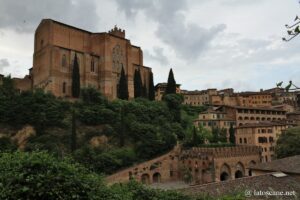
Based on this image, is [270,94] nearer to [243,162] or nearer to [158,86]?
[158,86]

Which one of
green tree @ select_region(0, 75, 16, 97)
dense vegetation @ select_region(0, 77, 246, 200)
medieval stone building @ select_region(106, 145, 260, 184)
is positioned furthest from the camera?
green tree @ select_region(0, 75, 16, 97)

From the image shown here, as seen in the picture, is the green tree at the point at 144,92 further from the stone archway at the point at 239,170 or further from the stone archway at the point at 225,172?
the stone archway at the point at 239,170

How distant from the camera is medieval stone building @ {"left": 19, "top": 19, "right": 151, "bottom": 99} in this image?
52.5 metres

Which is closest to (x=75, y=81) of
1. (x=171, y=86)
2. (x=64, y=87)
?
(x=64, y=87)

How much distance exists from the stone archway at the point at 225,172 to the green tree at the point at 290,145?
6524mm

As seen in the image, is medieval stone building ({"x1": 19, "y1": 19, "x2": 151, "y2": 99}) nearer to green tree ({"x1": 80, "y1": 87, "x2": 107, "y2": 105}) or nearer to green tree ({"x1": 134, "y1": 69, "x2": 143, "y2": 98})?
green tree ({"x1": 134, "y1": 69, "x2": 143, "y2": 98})

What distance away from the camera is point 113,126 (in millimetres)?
44750

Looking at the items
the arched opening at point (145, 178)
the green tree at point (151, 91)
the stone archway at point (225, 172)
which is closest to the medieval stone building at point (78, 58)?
the green tree at point (151, 91)

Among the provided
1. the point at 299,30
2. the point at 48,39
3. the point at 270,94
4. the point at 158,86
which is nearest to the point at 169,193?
the point at 299,30

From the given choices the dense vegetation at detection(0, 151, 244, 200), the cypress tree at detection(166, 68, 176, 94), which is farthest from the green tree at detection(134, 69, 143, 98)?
the dense vegetation at detection(0, 151, 244, 200)

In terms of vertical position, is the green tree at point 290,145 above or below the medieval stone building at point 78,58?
below

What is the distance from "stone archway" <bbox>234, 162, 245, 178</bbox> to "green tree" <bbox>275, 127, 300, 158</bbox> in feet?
18.4

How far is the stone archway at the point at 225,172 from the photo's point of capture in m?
42.1

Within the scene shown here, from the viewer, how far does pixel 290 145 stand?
3872 centimetres
